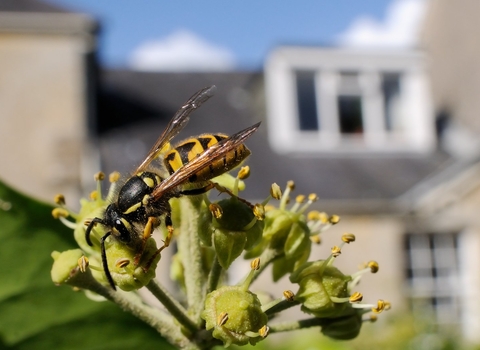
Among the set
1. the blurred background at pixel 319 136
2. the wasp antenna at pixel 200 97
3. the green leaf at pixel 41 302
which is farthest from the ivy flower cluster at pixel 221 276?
the blurred background at pixel 319 136

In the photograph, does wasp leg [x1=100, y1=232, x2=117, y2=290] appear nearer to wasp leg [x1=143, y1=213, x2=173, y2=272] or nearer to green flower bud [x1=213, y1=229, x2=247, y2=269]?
wasp leg [x1=143, y1=213, x2=173, y2=272]

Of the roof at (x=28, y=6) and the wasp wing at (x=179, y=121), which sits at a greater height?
the roof at (x=28, y=6)

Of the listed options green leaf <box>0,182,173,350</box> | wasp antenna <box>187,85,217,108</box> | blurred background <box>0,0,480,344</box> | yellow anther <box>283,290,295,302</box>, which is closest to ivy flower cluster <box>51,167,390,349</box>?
yellow anther <box>283,290,295,302</box>

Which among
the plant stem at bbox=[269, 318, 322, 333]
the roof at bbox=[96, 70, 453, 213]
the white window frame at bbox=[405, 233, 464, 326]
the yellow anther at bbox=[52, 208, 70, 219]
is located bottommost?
the white window frame at bbox=[405, 233, 464, 326]

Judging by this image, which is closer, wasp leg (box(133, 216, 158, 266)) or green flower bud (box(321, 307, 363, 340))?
wasp leg (box(133, 216, 158, 266))

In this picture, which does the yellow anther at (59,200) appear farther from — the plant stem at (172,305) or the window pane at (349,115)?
the window pane at (349,115)

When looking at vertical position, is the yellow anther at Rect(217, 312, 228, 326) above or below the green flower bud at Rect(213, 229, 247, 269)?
below

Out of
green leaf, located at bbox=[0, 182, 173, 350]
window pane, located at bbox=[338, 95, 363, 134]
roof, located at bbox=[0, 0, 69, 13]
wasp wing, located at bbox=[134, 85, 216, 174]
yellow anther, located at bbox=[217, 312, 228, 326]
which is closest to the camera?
yellow anther, located at bbox=[217, 312, 228, 326]
